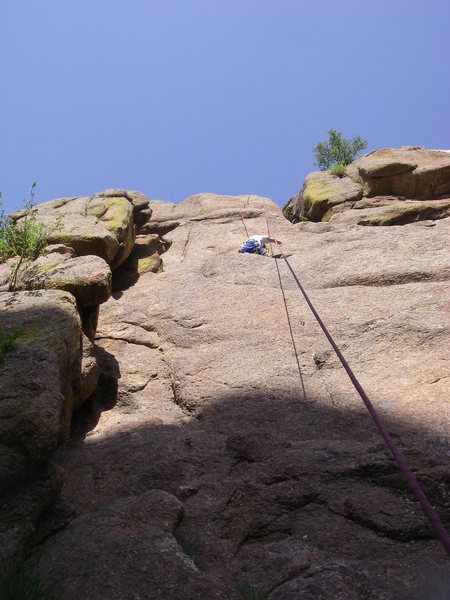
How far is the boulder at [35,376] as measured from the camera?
3592 millimetres

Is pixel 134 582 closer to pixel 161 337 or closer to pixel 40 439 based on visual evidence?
pixel 40 439

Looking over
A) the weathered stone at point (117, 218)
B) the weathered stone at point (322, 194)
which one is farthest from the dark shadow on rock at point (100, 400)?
the weathered stone at point (322, 194)

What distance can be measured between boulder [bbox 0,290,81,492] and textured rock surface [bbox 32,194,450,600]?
1.76 ft

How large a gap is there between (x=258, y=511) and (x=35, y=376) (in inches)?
79.2

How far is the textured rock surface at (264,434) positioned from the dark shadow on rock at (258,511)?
0.05ft

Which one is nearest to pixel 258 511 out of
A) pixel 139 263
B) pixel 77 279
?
pixel 77 279

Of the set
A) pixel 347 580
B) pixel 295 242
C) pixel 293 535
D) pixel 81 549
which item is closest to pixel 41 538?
pixel 81 549

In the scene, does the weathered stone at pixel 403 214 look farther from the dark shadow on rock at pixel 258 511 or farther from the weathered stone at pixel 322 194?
the dark shadow on rock at pixel 258 511

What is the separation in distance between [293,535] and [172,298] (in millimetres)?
5666

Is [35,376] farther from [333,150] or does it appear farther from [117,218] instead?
[333,150]

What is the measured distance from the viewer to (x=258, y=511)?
382 cm

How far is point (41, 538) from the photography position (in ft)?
11.4

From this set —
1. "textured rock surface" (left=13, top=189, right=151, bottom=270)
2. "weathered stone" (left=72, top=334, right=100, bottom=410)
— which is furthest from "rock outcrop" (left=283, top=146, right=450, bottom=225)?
"weathered stone" (left=72, top=334, right=100, bottom=410)

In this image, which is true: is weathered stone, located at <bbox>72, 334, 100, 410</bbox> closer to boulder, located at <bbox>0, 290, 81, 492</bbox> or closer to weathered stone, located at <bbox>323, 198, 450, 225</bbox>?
boulder, located at <bbox>0, 290, 81, 492</bbox>
